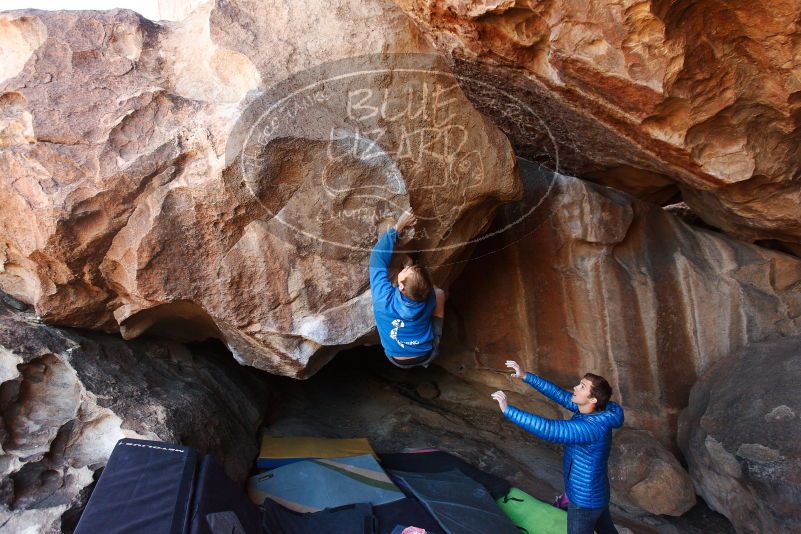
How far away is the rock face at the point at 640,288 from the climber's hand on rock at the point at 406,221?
1.19 metres

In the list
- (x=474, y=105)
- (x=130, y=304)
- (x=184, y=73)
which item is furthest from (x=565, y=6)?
(x=130, y=304)

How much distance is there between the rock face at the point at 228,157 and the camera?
2.47 meters

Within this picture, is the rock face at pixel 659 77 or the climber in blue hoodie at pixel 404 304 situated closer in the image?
the rock face at pixel 659 77

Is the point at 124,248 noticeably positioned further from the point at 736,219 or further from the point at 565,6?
the point at 736,219

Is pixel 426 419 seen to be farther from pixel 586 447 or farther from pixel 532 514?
pixel 586 447

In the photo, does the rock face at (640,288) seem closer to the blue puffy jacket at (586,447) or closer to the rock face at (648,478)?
the rock face at (648,478)

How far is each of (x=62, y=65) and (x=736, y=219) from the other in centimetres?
379

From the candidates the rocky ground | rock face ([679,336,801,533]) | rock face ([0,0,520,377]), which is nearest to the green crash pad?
the rocky ground

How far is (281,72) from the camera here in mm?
2533

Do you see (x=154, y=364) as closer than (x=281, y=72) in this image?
No

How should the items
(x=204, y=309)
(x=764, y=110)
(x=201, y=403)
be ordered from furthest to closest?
(x=201, y=403) < (x=204, y=309) < (x=764, y=110)

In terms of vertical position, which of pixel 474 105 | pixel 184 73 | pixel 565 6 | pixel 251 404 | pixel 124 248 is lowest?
pixel 251 404

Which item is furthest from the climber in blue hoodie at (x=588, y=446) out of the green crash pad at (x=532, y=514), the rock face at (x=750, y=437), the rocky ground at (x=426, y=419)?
the rock face at (x=750, y=437)

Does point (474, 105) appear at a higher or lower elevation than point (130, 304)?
higher
